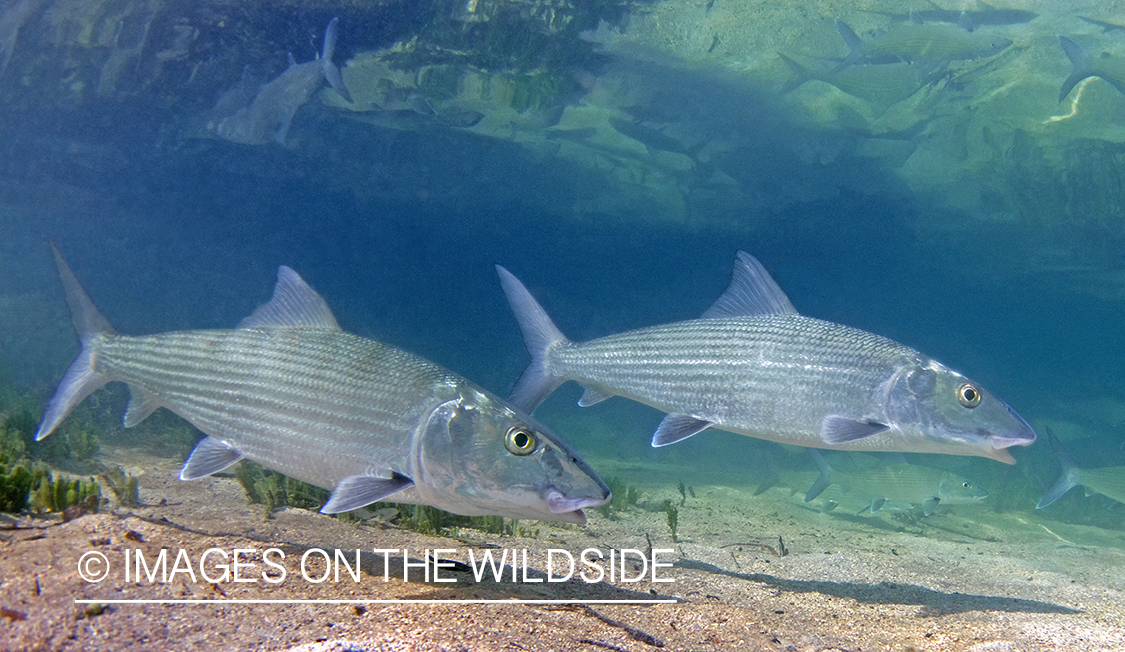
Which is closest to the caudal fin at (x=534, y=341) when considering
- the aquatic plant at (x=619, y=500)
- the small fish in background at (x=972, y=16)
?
the aquatic plant at (x=619, y=500)

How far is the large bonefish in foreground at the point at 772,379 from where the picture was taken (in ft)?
12.2

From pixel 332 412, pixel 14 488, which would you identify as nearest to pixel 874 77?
pixel 332 412

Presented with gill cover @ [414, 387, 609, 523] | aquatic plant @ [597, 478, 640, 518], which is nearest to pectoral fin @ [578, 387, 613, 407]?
gill cover @ [414, 387, 609, 523]

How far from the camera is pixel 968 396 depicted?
3682mm

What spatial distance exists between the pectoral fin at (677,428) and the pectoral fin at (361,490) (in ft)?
6.40

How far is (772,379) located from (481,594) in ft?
7.94

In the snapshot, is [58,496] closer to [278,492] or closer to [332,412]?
[278,492]

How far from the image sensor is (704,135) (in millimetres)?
23328

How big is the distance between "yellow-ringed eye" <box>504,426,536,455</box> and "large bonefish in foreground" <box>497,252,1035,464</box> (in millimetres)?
1661

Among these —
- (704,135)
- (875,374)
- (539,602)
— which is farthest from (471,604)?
(704,135)

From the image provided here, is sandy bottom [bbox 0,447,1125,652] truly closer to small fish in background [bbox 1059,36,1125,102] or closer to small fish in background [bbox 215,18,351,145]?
small fish in background [bbox 1059,36,1125,102]

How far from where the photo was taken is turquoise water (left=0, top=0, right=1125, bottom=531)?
15914 mm

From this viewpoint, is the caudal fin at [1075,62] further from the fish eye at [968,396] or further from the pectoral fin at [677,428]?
the pectoral fin at [677,428]

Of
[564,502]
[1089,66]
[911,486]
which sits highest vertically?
[1089,66]
